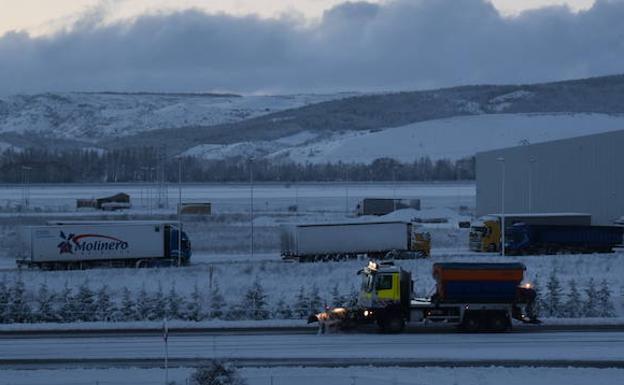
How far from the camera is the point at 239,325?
28.3m

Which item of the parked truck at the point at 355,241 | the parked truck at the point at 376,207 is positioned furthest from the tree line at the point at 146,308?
the parked truck at the point at 376,207

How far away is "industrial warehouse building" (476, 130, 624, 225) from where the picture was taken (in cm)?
5681

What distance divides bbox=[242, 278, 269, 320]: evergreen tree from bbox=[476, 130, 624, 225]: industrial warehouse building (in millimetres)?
29494

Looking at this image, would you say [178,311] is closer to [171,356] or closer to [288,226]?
[171,356]

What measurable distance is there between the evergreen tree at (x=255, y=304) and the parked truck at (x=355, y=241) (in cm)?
1471

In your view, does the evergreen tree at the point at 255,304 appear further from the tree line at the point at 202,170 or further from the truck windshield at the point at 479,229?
the tree line at the point at 202,170

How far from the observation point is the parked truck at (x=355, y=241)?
150 feet

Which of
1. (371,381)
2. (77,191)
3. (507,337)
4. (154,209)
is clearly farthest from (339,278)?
(77,191)

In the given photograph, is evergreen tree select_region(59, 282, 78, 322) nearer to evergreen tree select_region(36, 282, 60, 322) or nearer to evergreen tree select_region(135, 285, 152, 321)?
evergreen tree select_region(36, 282, 60, 322)

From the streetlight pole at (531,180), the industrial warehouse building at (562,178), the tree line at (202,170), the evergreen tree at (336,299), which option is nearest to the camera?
the evergreen tree at (336,299)

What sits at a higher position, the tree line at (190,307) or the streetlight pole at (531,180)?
the streetlight pole at (531,180)

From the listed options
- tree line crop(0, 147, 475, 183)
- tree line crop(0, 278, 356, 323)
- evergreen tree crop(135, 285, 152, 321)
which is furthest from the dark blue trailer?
tree line crop(0, 147, 475, 183)

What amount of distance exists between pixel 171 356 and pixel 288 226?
78.2 ft

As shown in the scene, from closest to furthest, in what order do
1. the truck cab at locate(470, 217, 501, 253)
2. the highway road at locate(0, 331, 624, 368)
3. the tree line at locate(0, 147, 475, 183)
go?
the highway road at locate(0, 331, 624, 368), the truck cab at locate(470, 217, 501, 253), the tree line at locate(0, 147, 475, 183)
